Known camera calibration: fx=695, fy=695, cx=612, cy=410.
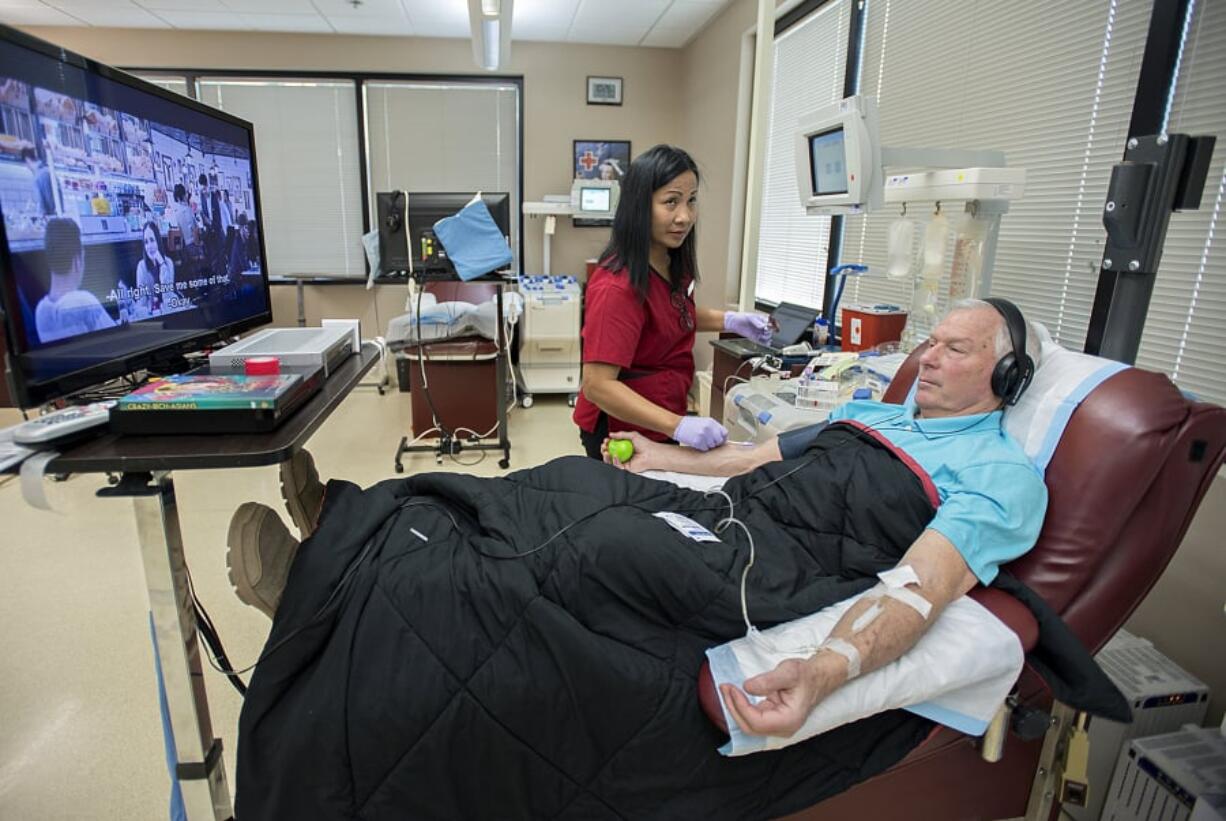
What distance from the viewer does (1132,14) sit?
5.72ft

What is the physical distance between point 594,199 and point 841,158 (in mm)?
3073

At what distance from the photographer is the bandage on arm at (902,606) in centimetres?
108

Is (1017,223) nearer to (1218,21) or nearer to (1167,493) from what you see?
(1218,21)

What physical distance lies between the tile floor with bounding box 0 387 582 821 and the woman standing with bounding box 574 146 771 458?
3.50 ft

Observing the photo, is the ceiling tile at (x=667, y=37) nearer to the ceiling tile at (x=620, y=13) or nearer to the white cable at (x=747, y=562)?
the ceiling tile at (x=620, y=13)

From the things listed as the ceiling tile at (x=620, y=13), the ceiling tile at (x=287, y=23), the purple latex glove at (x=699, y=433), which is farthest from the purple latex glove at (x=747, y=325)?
the ceiling tile at (x=287, y=23)

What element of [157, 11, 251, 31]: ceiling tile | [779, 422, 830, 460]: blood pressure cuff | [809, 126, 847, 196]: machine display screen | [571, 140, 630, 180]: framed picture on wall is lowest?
[779, 422, 830, 460]: blood pressure cuff

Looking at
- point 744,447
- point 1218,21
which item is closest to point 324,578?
point 744,447

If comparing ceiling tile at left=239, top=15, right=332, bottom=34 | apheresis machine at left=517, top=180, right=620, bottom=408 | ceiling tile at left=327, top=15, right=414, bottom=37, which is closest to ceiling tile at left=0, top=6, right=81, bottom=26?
ceiling tile at left=239, top=15, right=332, bottom=34

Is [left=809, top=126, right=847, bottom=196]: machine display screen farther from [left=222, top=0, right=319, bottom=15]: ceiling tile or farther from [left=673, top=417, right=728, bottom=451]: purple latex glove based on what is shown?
[left=222, top=0, right=319, bottom=15]: ceiling tile

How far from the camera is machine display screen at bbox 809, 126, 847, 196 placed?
6.64 ft

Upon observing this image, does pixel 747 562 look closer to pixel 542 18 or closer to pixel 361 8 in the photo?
pixel 542 18

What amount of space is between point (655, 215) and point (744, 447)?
0.62 m

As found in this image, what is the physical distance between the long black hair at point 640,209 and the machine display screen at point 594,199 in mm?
3312
